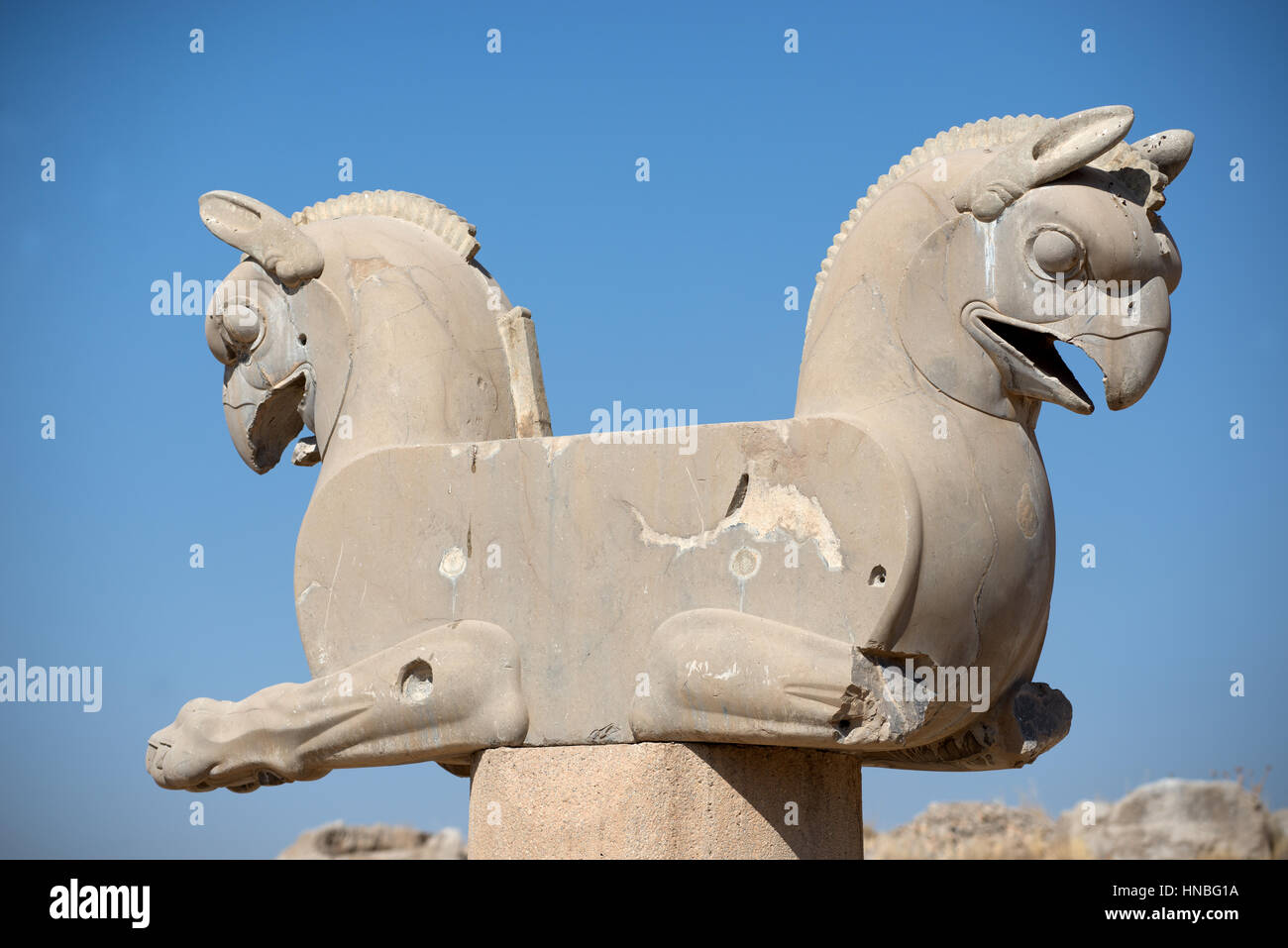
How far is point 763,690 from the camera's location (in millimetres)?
5832

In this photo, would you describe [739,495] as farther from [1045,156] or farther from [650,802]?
[1045,156]

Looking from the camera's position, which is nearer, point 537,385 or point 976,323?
point 976,323

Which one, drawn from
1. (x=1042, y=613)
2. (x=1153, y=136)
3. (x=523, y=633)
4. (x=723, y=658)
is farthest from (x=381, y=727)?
(x=1153, y=136)

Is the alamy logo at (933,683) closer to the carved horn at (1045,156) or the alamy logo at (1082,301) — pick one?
the alamy logo at (1082,301)

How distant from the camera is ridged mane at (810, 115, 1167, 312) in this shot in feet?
20.1

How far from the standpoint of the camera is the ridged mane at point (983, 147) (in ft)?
20.1

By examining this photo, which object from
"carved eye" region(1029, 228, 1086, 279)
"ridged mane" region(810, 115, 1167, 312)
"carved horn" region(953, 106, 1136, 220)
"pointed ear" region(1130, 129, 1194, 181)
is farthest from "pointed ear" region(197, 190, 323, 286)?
"pointed ear" region(1130, 129, 1194, 181)

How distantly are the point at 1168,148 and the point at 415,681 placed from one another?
353cm

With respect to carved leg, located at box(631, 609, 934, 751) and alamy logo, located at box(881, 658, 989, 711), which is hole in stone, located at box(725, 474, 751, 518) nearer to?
carved leg, located at box(631, 609, 934, 751)

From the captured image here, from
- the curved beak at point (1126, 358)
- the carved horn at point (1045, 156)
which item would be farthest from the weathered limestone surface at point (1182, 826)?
the carved horn at point (1045, 156)

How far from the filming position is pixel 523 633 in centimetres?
637

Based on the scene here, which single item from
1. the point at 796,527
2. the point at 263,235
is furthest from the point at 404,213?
the point at 796,527

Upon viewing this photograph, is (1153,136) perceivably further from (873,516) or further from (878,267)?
(873,516)
